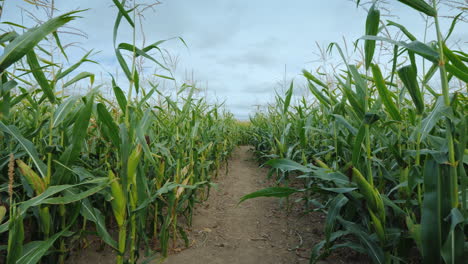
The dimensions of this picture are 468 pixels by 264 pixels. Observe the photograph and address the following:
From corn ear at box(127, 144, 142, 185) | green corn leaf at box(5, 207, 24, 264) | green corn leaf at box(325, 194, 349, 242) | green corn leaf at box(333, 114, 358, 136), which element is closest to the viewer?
green corn leaf at box(5, 207, 24, 264)

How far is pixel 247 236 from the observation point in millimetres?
2156

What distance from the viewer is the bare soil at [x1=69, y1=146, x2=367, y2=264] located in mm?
1741

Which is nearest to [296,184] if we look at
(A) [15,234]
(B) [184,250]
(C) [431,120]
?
(B) [184,250]

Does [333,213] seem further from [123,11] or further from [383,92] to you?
[123,11]

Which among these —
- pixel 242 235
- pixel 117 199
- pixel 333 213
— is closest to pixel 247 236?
pixel 242 235

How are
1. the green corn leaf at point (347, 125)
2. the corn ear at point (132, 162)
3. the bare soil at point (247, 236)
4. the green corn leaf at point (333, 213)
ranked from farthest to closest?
the bare soil at point (247, 236) → the green corn leaf at point (347, 125) → the green corn leaf at point (333, 213) → the corn ear at point (132, 162)

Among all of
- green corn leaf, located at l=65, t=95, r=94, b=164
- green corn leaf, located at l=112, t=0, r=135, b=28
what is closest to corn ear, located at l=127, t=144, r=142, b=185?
green corn leaf, located at l=65, t=95, r=94, b=164

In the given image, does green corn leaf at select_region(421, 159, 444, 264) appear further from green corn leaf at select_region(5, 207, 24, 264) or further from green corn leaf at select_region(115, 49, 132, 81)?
green corn leaf at select_region(5, 207, 24, 264)

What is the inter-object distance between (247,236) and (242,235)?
46mm

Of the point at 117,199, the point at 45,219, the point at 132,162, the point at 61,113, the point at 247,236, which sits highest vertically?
the point at 61,113

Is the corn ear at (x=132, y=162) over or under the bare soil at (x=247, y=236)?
over

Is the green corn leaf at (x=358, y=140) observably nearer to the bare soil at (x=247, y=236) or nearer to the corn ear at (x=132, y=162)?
the bare soil at (x=247, y=236)

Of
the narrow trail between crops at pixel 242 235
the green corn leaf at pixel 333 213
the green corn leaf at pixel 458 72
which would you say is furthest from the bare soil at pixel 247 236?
the green corn leaf at pixel 458 72

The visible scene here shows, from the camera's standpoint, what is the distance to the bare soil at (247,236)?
1.74 meters
